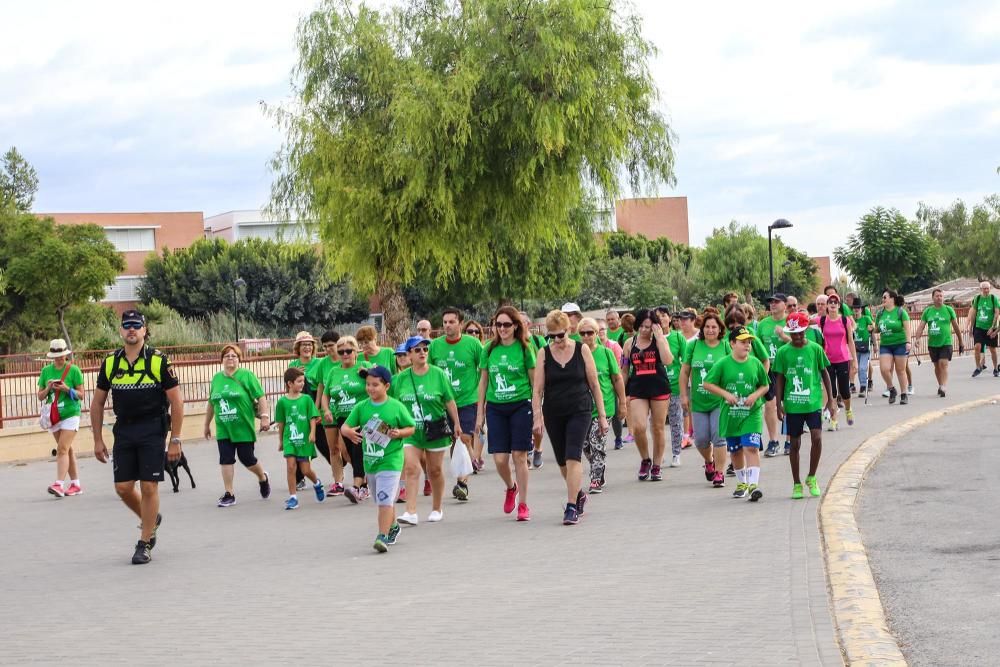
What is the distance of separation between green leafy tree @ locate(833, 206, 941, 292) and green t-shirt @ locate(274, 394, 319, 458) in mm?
40997

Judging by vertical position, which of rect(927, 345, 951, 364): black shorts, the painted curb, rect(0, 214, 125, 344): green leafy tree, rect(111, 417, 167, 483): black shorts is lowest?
the painted curb

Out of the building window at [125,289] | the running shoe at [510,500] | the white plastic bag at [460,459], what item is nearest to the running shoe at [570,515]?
the running shoe at [510,500]

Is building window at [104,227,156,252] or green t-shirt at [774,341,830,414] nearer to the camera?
green t-shirt at [774,341,830,414]

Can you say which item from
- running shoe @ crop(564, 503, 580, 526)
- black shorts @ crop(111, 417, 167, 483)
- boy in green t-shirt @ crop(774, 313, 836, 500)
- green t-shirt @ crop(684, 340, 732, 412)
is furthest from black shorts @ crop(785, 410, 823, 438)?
black shorts @ crop(111, 417, 167, 483)

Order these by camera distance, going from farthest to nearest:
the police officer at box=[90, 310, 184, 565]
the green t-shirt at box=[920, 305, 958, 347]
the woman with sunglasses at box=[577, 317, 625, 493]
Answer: the green t-shirt at box=[920, 305, 958, 347]
the woman with sunglasses at box=[577, 317, 625, 493]
the police officer at box=[90, 310, 184, 565]

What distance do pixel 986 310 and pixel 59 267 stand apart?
3629cm

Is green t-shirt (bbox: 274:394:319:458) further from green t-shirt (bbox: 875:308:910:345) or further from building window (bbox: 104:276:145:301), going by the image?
building window (bbox: 104:276:145:301)

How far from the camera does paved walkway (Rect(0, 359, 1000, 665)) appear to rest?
6277mm

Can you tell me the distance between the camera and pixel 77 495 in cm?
1508

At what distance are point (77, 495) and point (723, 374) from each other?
8151 mm

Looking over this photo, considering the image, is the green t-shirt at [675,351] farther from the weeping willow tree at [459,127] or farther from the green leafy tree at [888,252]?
the green leafy tree at [888,252]

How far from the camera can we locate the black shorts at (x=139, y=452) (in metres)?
9.58

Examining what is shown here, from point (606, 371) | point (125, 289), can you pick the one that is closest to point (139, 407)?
point (606, 371)

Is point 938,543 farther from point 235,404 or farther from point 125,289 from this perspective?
point 125,289
